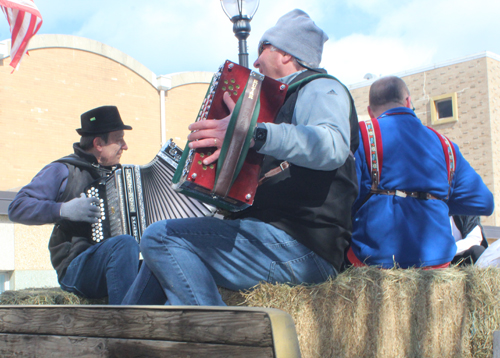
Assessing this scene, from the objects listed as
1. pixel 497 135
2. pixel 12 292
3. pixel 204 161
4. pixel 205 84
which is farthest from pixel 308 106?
pixel 497 135

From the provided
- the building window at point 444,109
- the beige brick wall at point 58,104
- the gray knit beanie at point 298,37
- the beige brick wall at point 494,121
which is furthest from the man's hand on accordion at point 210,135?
the building window at point 444,109

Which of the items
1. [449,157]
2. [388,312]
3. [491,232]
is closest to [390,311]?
[388,312]

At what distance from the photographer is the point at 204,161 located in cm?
197

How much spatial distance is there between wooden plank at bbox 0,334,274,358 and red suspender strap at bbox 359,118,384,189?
1631 mm

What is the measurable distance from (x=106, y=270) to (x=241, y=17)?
3.40 metres

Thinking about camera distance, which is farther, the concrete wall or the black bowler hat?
the concrete wall

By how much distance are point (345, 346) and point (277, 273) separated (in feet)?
1.49

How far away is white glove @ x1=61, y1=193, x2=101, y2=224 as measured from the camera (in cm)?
361

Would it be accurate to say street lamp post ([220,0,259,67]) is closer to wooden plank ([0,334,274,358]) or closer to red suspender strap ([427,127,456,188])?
red suspender strap ([427,127,456,188])

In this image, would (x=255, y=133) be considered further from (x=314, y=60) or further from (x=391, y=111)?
(x=391, y=111)

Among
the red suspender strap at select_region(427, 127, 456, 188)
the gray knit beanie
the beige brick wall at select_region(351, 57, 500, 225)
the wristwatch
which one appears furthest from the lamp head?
the beige brick wall at select_region(351, 57, 500, 225)

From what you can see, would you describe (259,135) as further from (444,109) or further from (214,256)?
(444,109)

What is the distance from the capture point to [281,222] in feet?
6.86

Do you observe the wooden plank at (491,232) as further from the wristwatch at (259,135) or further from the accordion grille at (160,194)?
the wristwatch at (259,135)
